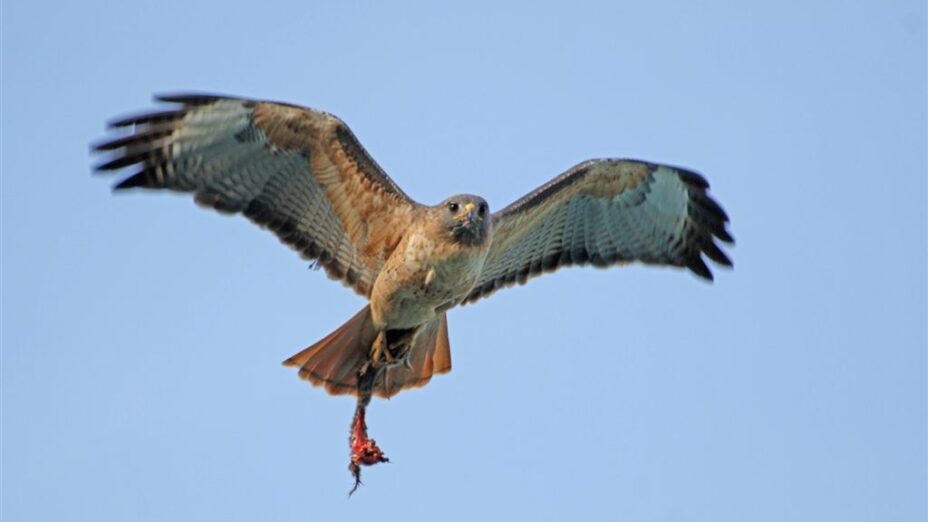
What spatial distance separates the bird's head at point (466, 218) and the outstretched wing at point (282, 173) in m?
0.62

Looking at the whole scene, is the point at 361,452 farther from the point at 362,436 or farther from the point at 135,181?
the point at 135,181

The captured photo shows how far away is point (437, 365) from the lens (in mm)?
15273

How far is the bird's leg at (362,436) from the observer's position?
14.8 m

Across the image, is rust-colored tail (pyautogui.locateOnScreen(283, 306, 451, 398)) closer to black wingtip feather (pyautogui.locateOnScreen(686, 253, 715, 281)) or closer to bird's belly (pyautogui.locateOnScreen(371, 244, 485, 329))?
bird's belly (pyautogui.locateOnScreen(371, 244, 485, 329))

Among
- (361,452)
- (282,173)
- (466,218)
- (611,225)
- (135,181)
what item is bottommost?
(361,452)

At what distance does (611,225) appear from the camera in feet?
52.3

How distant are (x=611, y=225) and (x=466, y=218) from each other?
2.37 m

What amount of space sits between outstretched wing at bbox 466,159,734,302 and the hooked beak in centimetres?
122

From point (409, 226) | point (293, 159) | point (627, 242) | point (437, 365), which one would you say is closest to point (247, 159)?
point (293, 159)

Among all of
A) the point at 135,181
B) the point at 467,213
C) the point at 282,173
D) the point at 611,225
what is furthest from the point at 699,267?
the point at 135,181

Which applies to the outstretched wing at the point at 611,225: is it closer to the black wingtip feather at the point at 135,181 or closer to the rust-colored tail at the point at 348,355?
the rust-colored tail at the point at 348,355

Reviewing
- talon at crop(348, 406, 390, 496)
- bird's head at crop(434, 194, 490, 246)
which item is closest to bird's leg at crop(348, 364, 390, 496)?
talon at crop(348, 406, 390, 496)

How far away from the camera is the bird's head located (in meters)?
14.0

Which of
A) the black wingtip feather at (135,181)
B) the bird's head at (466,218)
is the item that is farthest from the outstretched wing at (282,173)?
the bird's head at (466,218)
